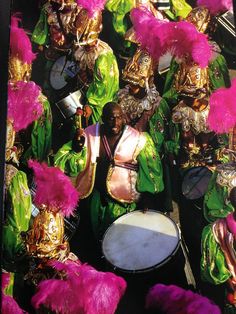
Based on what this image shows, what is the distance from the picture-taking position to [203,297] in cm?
385

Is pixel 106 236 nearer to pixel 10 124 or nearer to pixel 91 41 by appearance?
pixel 10 124

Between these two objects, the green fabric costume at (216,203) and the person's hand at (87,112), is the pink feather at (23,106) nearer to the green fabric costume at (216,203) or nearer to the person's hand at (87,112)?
the person's hand at (87,112)

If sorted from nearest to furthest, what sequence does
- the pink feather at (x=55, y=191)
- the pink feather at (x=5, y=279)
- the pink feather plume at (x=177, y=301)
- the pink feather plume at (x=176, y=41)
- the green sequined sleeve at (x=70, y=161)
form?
the pink feather plume at (x=177, y=301)
the pink feather at (x=5, y=279)
the pink feather at (x=55, y=191)
the green sequined sleeve at (x=70, y=161)
the pink feather plume at (x=176, y=41)

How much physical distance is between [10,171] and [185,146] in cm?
115

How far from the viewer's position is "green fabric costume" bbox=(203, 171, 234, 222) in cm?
400

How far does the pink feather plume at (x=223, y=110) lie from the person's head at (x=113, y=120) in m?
0.57

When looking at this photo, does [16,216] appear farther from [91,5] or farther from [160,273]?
[91,5]

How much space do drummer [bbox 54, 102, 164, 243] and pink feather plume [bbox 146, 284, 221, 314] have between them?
514 mm

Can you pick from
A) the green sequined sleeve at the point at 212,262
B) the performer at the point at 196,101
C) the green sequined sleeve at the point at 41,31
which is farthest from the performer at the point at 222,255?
the green sequined sleeve at the point at 41,31

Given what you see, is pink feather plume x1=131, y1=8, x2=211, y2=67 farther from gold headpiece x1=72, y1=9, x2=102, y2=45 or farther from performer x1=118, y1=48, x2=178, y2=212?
gold headpiece x1=72, y1=9, x2=102, y2=45

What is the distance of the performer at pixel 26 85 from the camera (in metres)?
4.27

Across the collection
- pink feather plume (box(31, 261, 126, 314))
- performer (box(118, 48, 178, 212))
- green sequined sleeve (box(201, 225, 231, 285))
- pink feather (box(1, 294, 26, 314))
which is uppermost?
performer (box(118, 48, 178, 212))

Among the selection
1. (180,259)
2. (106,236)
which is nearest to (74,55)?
(106,236)

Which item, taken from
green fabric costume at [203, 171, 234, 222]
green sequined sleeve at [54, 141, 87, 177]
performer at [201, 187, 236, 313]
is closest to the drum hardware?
green sequined sleeve at [54, 141, 87, 177]
